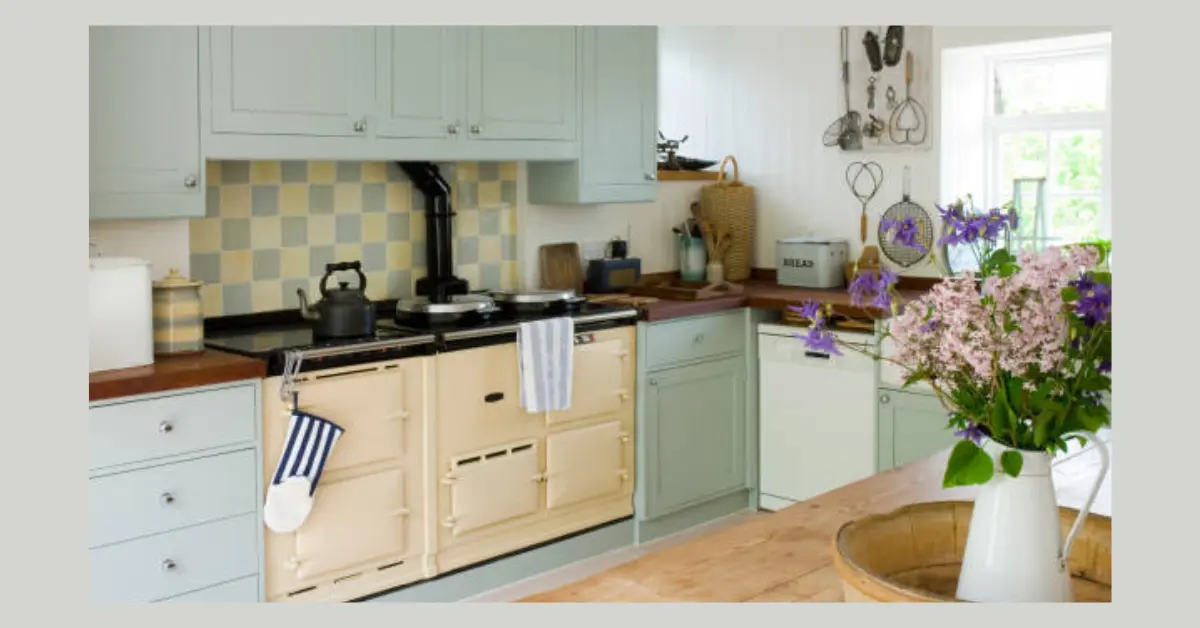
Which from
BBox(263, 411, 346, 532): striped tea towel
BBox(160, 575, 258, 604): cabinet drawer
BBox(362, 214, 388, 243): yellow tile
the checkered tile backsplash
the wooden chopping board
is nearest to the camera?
BBox(160, 575, 258, 604): cabinet drawer

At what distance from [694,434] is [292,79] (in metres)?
2.15

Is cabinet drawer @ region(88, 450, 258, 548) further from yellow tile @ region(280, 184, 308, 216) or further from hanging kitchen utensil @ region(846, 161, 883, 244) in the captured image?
hanging kitchen utensil @ region(846, 161, 883, 244)

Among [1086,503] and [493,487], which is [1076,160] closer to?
[493,487]

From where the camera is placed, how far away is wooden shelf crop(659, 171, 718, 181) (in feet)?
18.9

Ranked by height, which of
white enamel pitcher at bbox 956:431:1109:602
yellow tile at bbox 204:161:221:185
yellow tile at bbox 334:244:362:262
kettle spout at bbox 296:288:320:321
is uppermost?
yellow tile at bbox 204:161:221:185

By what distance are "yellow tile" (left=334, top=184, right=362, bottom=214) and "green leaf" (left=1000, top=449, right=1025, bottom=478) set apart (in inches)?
134

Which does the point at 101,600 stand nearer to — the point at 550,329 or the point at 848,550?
the point at 550,329

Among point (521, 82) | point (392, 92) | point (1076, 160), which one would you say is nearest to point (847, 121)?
point (1076, 160)

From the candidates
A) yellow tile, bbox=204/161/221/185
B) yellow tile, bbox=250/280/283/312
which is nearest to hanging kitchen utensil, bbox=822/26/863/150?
yellow tile, bbox=250/280/283/312

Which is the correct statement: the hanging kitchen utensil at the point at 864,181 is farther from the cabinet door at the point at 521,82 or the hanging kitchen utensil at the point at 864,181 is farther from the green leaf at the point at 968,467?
the green leaf at the point at 968,467

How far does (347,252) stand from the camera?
182 inches

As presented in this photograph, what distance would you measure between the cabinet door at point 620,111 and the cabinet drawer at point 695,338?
57cm

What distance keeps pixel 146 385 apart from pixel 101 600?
0.57 m

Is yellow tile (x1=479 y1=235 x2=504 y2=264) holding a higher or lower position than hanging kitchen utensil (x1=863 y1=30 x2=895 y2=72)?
lower
